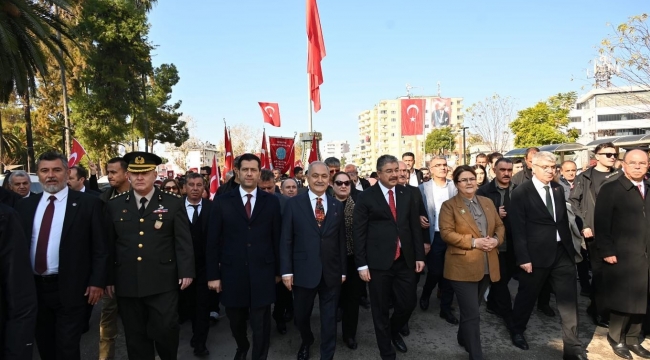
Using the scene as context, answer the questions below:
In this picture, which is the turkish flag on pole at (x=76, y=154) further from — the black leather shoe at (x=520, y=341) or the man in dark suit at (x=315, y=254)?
the black leather shoe at (x=520, y=341)

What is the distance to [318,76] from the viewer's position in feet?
38.5

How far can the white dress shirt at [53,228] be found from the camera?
350cm

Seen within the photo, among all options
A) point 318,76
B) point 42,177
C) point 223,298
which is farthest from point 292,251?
point 318,76

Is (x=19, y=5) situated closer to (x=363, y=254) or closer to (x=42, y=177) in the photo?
(x=42, y=177)

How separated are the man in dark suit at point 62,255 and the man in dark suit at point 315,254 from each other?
1.72 metres

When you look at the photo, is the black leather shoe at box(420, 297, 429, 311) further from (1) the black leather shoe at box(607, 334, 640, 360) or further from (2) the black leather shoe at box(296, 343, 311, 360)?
(1) the black leather shoe at box(607, 334, 640, 360)

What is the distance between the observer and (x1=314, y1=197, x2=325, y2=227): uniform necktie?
4276mm

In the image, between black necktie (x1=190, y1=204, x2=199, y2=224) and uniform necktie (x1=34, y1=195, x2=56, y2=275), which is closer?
uniform necktie (x1=34, y1=195, x2=56, y2=275)

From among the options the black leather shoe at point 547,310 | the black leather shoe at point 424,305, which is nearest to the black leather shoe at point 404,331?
the black leather shoe at point 424,305

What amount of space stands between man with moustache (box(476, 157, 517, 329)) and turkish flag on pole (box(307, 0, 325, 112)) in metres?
6.80

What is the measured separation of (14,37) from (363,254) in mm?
16373

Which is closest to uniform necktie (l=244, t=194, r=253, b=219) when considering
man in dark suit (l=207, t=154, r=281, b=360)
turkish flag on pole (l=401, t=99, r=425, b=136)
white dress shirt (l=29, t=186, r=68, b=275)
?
man in dark suit (l=207, t=154, r=281, b=360)

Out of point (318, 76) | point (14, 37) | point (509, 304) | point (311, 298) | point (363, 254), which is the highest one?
point (14, 37)

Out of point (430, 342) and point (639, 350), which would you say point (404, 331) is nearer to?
Answer: point (430, 342)
